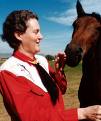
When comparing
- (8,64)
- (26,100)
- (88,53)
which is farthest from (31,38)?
(88,53)

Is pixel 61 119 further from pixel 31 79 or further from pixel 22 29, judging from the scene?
pixel 22 29

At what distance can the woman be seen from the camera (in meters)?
3.29

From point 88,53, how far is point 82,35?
0.32 meters

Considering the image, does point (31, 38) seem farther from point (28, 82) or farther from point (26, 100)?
point (26, 100)

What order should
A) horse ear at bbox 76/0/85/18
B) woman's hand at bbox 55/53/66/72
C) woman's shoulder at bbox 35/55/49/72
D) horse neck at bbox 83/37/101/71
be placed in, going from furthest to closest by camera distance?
horse ear at bbox 76/0/85/18 < horse neck at bbox 83/37/101/71 < woman's hand at bbox 55/53/66/72 < woman's shoulder at bbox 35/55/49/72

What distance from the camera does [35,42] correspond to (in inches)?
149

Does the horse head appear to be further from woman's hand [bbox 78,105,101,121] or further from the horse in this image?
woman's hand [bbox 78,105,101,121]

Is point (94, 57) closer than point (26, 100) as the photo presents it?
No

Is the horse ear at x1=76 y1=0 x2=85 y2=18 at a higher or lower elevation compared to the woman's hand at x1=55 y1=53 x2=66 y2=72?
higher

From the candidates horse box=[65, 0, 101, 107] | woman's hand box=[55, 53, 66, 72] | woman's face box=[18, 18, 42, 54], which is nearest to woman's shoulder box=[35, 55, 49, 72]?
woman's hand box=[55, 53, 66, 72]

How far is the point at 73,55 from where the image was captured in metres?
5.35

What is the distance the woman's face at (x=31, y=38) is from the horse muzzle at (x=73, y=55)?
4.95ft

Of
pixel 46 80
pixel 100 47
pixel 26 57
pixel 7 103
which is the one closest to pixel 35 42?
pixel 26 57

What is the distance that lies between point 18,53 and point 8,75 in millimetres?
376
